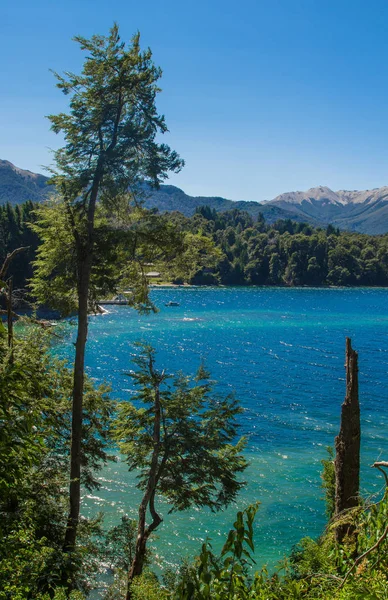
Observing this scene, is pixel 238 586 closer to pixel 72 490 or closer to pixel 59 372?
pixel 72 490

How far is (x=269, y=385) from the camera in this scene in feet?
159

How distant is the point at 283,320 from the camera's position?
9288cm

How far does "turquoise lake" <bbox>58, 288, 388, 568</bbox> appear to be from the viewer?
24.4 m

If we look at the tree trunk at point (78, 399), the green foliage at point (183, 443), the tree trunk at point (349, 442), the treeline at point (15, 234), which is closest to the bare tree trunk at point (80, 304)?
the tree trunk at point (78, 399)

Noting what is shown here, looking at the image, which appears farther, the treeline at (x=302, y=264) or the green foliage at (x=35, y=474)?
the treeline at (x=302, y=264)

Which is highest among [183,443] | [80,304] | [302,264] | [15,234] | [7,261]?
[302,264]

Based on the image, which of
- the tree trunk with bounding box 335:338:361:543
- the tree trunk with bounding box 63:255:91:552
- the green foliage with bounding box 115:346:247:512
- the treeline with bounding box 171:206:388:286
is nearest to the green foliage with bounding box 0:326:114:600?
the tree trunk with bounding box 63:255:91:552

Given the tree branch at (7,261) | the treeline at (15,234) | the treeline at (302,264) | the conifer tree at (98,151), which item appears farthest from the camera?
the treeline at (302,264)

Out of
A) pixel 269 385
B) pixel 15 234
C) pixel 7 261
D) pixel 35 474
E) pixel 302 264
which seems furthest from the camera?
pixel 302 264

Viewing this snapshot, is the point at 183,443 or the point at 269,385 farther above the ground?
the point at 183,443

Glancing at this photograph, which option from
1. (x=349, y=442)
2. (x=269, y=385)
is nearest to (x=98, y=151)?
(x=349, y=442)

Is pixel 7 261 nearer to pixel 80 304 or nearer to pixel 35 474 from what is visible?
pixel 80 304

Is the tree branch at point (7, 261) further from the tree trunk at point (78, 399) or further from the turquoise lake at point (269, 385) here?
Result: the turquoise lake at point (269, 385)

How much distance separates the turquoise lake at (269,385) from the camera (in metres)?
24.4
